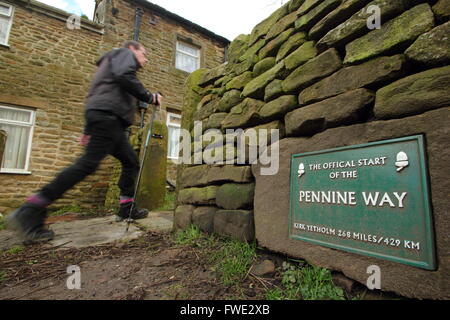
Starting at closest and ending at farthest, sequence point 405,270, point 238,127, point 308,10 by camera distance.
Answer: point 405,270, point 308,10, point 238,127

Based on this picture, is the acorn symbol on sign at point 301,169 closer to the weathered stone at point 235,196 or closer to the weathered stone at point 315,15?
the weathered stone at point 235,196

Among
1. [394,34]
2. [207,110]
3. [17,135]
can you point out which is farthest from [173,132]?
[394,34]

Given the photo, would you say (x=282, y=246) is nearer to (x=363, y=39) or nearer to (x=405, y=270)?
(x=405, y=270)

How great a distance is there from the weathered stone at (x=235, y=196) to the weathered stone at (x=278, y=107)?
0.60 metres

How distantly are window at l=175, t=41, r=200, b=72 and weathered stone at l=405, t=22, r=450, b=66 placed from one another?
864 centimetres

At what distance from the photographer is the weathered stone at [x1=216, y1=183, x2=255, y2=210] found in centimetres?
190

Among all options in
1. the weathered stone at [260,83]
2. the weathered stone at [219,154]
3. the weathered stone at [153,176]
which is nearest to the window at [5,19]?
the weathered stone at [153,176]

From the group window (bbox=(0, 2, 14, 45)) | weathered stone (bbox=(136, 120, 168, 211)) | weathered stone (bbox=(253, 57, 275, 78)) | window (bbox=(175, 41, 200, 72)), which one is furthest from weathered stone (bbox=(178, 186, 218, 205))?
window (bbox=(175, 41, 200, 72))

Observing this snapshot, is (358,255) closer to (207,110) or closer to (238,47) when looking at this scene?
(207,110)
